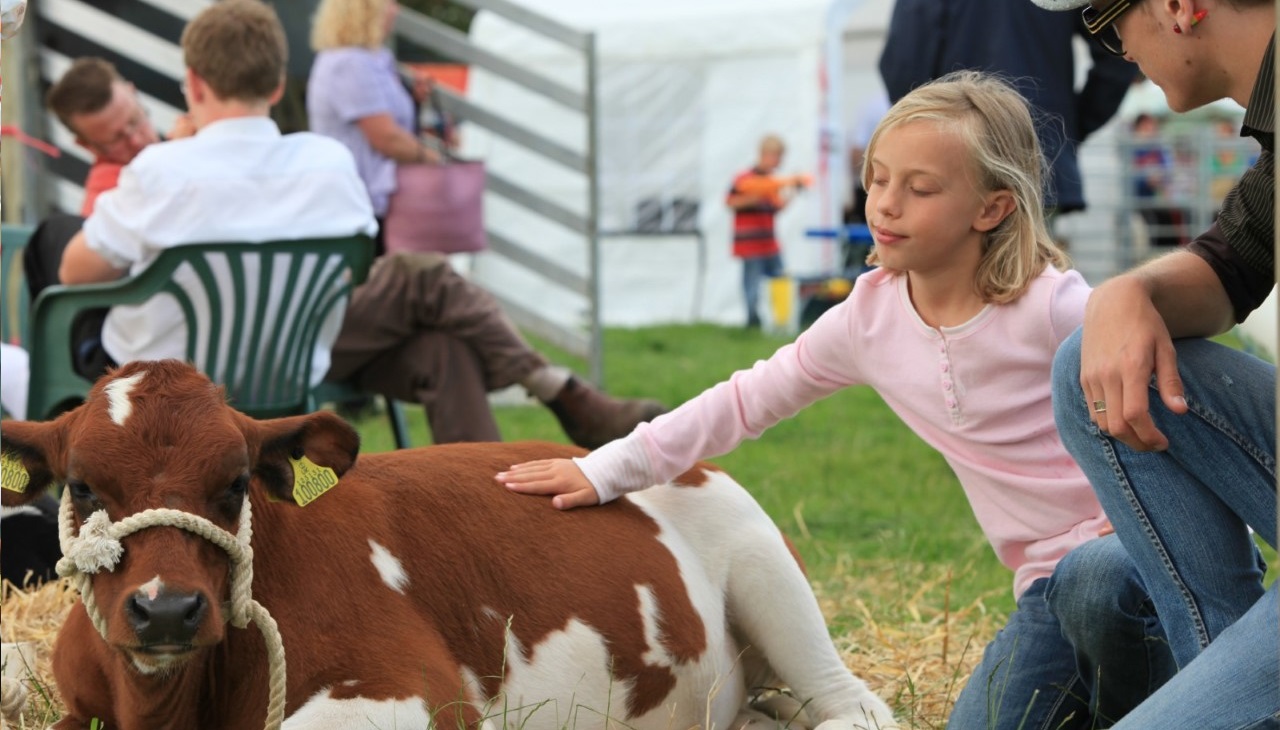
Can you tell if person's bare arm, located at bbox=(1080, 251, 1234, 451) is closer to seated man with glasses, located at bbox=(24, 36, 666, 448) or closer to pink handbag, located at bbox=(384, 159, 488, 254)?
seated man with glasses, located at bbox=(24, 36, 666, 448)

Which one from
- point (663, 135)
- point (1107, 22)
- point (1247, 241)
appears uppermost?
point (1107, 22)

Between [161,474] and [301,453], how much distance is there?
353mm

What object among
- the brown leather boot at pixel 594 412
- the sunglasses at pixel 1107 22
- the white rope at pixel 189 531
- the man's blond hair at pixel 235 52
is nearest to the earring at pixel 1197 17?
the sunglasses at pixel 1107 22

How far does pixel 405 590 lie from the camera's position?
9.97ft

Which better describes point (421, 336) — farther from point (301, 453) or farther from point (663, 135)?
point (663, 135)

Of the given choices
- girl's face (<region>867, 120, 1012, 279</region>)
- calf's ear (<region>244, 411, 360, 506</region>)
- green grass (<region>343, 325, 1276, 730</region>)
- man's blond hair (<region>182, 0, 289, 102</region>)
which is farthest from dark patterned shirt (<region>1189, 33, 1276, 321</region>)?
man's blond hair (<region>182, 0, 289, 102</region>)

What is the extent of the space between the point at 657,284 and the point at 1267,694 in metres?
16.4

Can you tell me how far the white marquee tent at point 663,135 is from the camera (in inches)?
669

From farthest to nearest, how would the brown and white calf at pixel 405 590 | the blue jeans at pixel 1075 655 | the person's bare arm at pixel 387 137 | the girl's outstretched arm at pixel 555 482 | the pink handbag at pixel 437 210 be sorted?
the pink handbag at pixel 437 210, the person's bare arm at pixel 387 137, the girl's outstretched arm at pixel 555 482, the blue jeans at pixel 1075 655, the brown and white calf at pixel 405 590

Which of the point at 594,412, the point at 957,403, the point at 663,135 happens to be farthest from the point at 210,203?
the point at 663,135

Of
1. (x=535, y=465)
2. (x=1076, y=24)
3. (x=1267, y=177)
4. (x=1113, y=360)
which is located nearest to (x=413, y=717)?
(x=535, y=465)

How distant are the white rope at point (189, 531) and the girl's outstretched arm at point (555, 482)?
71cm

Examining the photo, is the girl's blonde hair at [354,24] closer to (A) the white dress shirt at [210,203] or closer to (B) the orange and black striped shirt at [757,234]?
(A) the white dress shirt at [210,203]

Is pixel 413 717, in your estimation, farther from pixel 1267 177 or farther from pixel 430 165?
pixel 430 165
